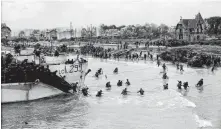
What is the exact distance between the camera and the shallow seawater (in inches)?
792

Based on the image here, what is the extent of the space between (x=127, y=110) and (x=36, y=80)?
782cm

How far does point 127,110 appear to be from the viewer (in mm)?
23359

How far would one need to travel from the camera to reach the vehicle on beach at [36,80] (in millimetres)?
25297

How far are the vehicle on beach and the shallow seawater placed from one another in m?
0.72

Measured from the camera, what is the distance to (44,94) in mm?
27219

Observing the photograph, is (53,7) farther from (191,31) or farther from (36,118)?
(191,31)

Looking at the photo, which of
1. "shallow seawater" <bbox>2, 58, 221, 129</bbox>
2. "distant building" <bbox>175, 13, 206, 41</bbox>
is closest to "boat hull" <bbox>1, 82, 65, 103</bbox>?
"shallow seawater" <bbox>2, 58, 221, 129</bbox>

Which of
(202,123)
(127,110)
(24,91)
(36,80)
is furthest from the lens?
(24,91)

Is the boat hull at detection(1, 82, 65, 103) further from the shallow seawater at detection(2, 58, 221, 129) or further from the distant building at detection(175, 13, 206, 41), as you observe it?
the distant building at detection(175, 13, 206, 41)

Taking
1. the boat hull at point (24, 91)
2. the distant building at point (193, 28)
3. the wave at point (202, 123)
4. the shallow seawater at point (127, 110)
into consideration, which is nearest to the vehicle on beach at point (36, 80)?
the boat hull at point (24, 91)

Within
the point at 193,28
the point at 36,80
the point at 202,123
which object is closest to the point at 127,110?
the point at 202,123

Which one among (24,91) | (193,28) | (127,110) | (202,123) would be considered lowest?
(202,123)

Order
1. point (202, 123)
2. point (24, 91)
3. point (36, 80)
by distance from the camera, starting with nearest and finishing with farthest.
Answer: point (202, 123)
point (36, 80)
point (24, 91)

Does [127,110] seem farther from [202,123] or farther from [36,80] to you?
[36,80]
